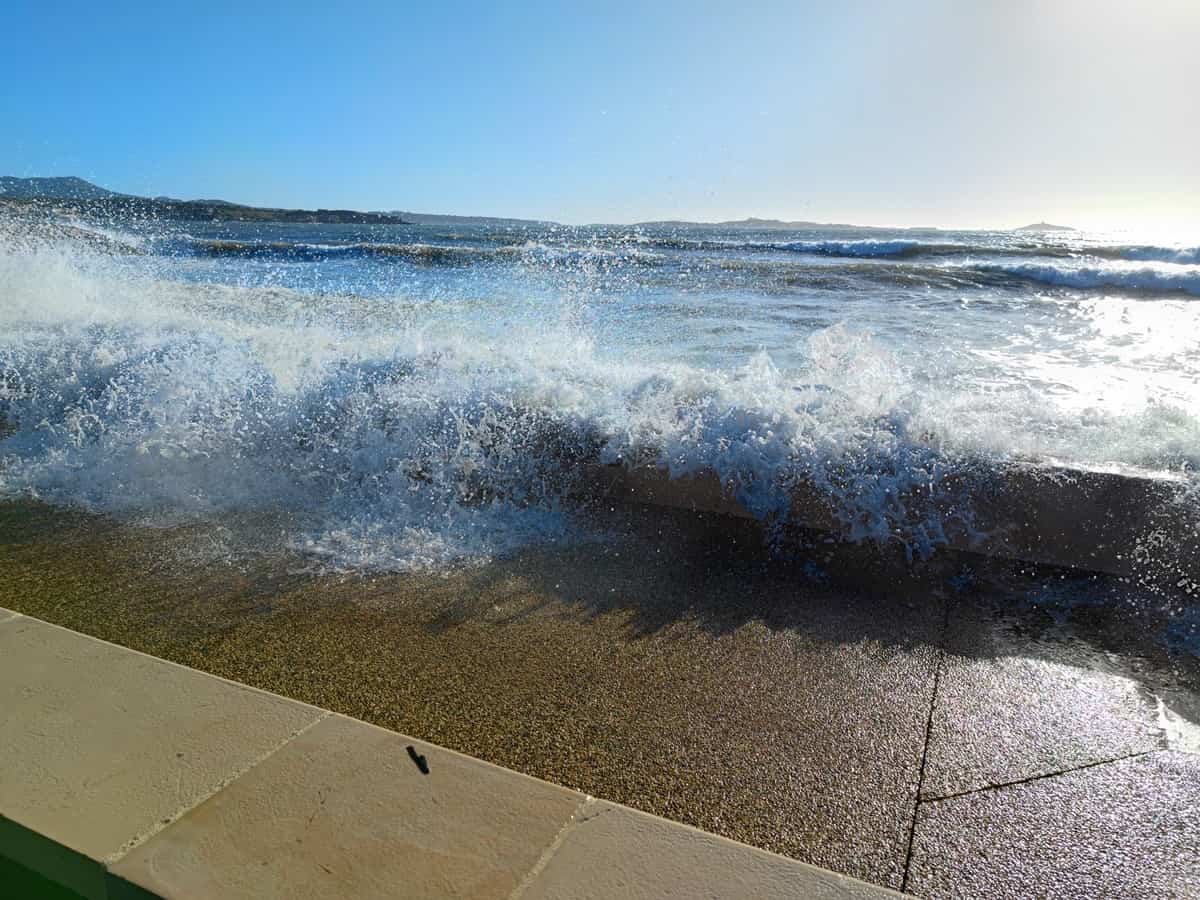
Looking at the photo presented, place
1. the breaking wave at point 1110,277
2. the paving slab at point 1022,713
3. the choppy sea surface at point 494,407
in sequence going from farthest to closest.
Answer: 1. the breaking wave at point 1110,277
2. the choppy sea surface at point 494,407
3. the paving slab at point 1022,713

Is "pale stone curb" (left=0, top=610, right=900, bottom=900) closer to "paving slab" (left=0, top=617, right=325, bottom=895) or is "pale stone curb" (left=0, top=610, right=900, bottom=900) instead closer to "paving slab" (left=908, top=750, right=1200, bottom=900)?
"paving slab" (left=0, top=617, right=325, bottom=895)

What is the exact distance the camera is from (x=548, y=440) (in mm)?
4781

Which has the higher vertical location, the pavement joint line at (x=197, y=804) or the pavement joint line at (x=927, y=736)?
the pavement joint line at (x=197, y=804)

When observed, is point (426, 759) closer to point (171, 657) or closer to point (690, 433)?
point (171, 657)

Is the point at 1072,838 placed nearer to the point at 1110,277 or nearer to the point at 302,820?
the point at 302,820

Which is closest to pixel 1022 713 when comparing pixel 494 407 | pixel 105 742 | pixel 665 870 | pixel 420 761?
pixel 665 870

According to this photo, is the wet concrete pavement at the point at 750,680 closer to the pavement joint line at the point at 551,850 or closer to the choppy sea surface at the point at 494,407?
the pavement joint line at the point at 551,850

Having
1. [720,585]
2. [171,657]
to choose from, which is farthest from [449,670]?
[720,585]

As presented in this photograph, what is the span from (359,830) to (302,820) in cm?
15

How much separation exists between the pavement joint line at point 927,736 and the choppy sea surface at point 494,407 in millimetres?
835

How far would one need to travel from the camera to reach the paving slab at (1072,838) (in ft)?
6.00

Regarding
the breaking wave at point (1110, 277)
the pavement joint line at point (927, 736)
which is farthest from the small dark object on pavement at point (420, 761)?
the breaking wave at point (1110, 277)

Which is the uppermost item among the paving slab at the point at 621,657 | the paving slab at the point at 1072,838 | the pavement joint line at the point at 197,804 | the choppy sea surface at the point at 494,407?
the choppy sea surface at the point at 494,407

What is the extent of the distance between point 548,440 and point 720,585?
170 cm
